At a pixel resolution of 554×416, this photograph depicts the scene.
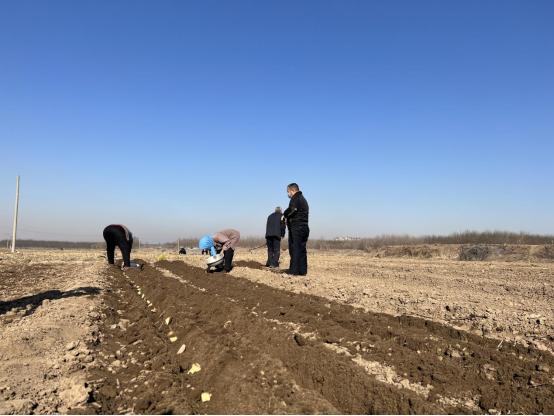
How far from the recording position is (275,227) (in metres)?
13.4

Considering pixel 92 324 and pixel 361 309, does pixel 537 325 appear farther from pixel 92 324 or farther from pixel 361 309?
pixel 92 324

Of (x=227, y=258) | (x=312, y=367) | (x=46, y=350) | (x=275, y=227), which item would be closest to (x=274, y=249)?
(x=275, y=227)

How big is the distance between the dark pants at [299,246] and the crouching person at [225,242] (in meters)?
1.86

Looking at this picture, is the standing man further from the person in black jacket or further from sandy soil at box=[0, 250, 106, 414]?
sandy soil at box=[0, 250, 106, 414]

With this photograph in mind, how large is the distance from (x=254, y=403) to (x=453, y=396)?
1.42m

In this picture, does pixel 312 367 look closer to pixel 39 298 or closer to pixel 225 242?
pixel 39 298

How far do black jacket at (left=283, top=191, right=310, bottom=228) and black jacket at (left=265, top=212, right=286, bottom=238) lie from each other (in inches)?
82.2

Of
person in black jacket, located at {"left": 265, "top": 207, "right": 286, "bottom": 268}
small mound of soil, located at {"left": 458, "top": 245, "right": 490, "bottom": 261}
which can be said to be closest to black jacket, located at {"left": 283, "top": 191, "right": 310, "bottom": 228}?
person in black jacket, located at {"left": 265, "top": 207, "right": 286, "bottom": 268}

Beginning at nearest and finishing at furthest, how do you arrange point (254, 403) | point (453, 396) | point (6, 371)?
point (254, 403), point (453, 396), point (6, 371)

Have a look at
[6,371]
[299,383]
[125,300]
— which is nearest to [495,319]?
[299,383]

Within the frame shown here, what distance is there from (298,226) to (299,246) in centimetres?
48

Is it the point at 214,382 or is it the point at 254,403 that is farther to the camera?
the point at 214,382

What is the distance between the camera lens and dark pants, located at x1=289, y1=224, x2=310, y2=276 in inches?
433

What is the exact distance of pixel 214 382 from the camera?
3.51 m
